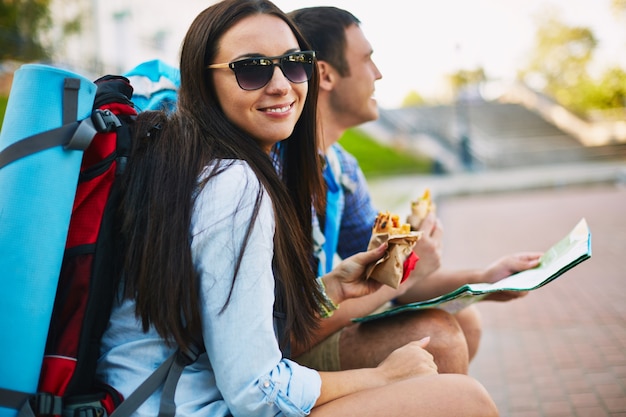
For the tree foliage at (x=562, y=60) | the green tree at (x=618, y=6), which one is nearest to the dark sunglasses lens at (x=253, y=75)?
the green tree at (x=618, y=6)

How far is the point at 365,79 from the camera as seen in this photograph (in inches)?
117

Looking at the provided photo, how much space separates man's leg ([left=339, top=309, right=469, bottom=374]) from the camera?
2170 mm

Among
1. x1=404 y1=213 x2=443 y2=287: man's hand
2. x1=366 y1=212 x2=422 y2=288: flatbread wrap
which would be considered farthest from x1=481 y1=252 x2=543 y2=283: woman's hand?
x1=366 y1=212 x2=422 y2=288: flatbread wrap

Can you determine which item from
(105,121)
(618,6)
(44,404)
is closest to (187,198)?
(105,121)

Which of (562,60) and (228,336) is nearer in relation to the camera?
(228,336)

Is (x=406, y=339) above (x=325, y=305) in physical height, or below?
below

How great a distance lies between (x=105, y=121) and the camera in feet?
4.79

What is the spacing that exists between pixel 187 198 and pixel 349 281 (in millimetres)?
789

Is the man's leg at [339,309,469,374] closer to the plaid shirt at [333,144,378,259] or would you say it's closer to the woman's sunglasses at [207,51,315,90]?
the plaid shirt at [333,144,378,259]

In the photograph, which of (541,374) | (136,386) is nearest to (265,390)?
(136,386)

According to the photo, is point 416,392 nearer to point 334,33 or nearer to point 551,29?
point 334,33

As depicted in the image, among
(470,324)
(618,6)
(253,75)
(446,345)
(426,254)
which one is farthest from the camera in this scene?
(618,6)

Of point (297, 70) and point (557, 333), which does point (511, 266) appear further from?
point (557, 333)

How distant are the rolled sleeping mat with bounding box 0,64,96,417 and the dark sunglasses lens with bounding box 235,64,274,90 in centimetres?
57
